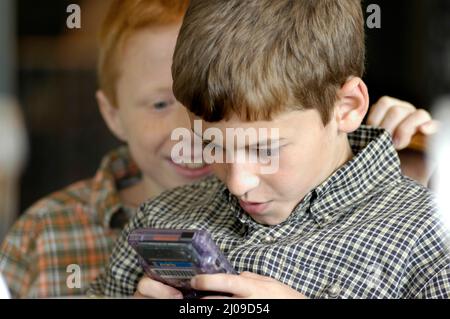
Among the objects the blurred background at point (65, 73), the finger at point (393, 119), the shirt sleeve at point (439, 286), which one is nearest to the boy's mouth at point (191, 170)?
the blurred background at point (65, 73)

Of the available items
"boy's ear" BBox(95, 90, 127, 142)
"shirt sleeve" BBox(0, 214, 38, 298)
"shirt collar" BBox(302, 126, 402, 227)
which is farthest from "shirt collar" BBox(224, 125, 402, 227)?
"shirt sleeve" BBox(0, 214, 38, 298)

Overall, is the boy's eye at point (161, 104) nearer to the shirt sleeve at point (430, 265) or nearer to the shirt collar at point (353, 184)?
the shirt collar at point (353, 184)

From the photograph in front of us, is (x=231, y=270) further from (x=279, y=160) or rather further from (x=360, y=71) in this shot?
(x=360, y=71)

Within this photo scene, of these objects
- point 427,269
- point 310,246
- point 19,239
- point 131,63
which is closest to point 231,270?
point 310,246

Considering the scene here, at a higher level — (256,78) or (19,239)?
(256,78)

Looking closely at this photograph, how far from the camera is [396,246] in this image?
86 centimetres

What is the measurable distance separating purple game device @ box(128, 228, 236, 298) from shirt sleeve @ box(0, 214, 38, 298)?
1.35 feet

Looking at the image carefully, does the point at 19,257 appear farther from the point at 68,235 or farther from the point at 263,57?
the point at 263,57

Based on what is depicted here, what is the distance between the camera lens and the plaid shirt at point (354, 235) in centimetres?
86

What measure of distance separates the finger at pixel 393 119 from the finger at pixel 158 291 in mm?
322

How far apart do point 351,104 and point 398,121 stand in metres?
0.14

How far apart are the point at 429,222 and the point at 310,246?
0.12 metres

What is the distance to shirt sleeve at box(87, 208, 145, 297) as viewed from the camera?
1.04m

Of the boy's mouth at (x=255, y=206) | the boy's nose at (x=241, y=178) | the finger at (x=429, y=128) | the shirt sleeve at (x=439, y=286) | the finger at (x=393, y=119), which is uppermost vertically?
the finger at (x=393, y=119)
